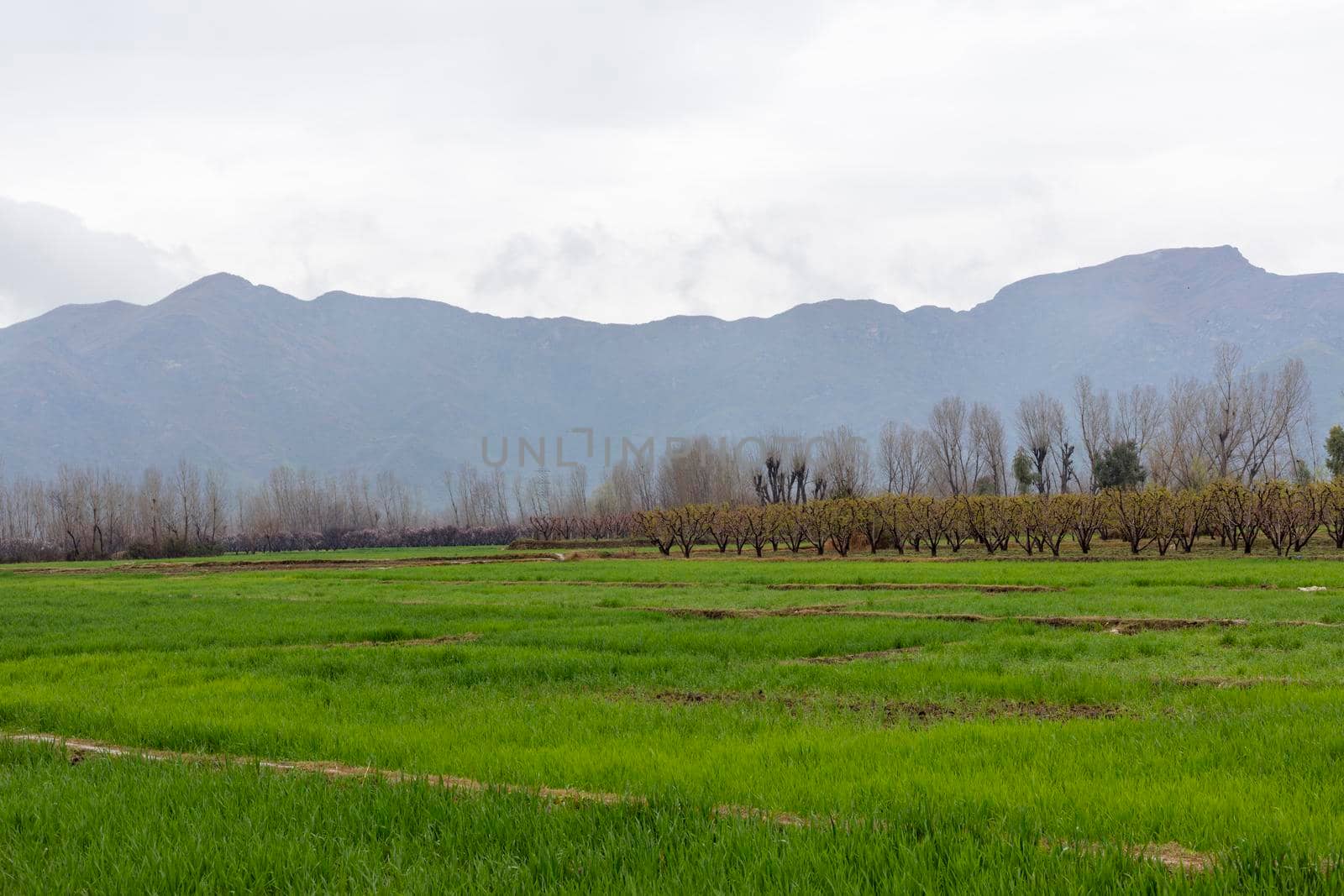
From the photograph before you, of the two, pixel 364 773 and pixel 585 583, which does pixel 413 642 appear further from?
pixel 585 583

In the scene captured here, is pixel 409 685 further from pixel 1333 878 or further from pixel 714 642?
pixel 1333 878

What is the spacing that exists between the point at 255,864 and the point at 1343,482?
132 ft

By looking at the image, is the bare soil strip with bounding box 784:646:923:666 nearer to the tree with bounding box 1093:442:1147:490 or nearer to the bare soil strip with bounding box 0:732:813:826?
the bare soil strip with bounding box 0:732:813:826

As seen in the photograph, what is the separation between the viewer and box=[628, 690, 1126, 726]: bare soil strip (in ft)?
27.8

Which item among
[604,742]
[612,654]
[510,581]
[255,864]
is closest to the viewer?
[255,864]

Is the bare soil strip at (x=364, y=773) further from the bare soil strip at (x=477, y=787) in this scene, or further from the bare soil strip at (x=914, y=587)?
the bare soil strip at (x=914, y=587)

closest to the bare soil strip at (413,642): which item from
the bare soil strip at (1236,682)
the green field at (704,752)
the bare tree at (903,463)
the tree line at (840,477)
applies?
the green field at (704,752)

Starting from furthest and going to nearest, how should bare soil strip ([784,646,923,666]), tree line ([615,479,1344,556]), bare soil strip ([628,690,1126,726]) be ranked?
tree line ([615,479,1344,556]) < bare soil strip ([784,646,923,666]) < bare soil strip ([628,690,1126,726])

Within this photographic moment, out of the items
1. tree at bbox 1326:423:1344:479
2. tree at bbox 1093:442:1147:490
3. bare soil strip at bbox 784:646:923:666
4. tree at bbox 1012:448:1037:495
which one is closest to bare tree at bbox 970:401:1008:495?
tree at bbox 1012:448:1037:495

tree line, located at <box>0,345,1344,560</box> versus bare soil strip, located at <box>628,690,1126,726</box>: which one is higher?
tree line, located at <box>0,345,1344,560</box>

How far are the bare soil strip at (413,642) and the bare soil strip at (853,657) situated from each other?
19.1ft

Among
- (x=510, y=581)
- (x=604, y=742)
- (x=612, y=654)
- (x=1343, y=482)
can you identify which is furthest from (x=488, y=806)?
(x=1343, y=482)

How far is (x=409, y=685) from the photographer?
10.9 m

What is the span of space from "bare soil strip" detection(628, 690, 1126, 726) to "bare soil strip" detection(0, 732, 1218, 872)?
10.9 ft
